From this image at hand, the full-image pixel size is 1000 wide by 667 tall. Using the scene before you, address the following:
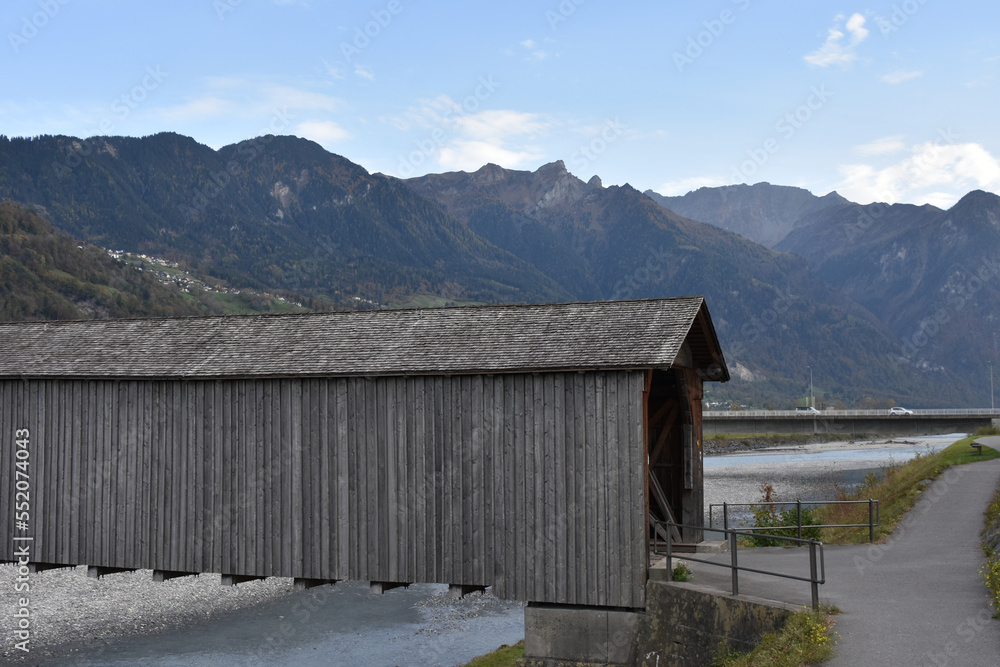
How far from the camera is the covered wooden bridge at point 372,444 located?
519 inches

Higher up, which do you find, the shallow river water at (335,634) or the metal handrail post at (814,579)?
the metal handrail post at (814,579)

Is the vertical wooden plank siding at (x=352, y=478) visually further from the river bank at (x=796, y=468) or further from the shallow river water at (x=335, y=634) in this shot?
the river bank at (x=796, y=468)

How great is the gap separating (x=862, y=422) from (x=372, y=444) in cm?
6005

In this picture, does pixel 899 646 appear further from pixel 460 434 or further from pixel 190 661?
pixel 190 661

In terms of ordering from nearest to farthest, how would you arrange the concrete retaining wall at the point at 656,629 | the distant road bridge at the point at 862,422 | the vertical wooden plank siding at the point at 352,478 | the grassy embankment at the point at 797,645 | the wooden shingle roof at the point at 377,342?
1. the grassy embankment at the point at 797,645
2. the concrete retaining wall at the point at 656,629
3. the vertical wooden plank siding at the point at 352,478
4. the wooden shingle roof at the point at 377,342
5. the distant road bridge at the point at 862,422

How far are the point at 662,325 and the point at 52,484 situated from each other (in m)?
11.7

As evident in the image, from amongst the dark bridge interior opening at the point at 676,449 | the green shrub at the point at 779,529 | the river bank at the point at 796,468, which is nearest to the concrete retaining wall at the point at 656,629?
the dark bridge interior opening at the point at 676,449

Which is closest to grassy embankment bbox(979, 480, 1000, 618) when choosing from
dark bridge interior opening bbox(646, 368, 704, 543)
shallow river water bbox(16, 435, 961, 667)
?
dark bridge interior opening bbox(646, 368, 704, 543)

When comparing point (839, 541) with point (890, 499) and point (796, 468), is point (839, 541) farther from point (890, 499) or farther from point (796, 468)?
point (796, 468)

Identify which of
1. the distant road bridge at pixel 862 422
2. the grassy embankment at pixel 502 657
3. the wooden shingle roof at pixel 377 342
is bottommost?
the grassy embankment at pixel 502 657

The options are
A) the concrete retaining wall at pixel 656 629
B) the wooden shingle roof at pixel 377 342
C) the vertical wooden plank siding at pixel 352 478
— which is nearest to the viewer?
the concrete retaining wall at pixel 656 629

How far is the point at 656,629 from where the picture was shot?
41.2 feet

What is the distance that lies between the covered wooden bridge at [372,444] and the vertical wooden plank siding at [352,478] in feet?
0.11

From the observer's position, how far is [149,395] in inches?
611
